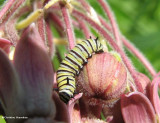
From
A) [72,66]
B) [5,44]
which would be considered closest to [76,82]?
[72,66]

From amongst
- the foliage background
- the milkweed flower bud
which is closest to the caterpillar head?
the milkweed flower bud

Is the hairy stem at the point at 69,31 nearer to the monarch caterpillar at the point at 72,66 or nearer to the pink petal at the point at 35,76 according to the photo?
the monarch caterpillar at the point at 72,66

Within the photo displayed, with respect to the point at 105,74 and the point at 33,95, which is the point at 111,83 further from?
the point at 33,95

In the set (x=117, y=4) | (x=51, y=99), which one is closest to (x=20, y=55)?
(x=51, y=99)

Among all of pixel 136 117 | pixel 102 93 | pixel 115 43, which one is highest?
pixel 115 43

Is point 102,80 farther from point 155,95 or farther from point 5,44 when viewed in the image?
point 5,44
